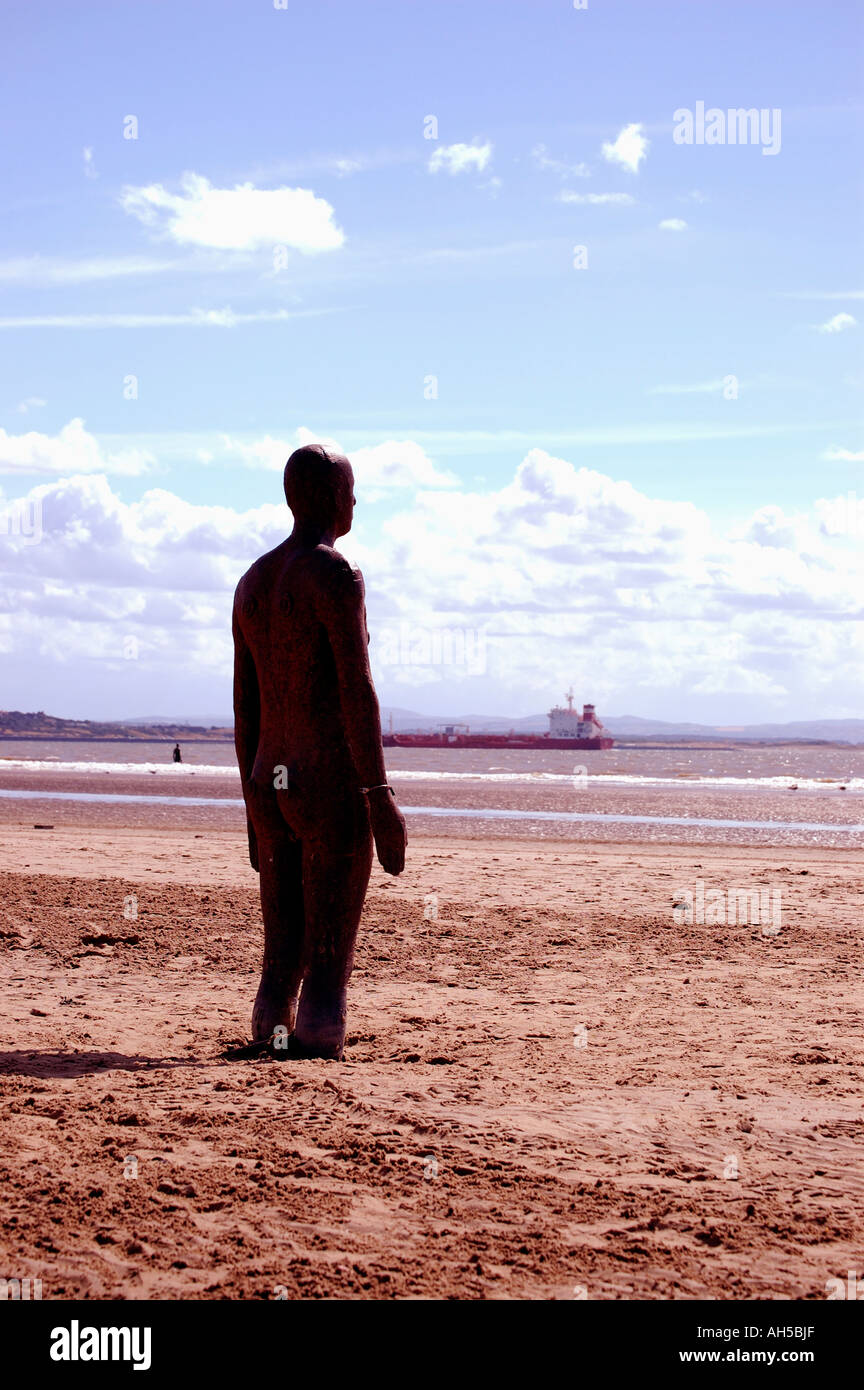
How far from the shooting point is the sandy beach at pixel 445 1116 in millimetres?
3523

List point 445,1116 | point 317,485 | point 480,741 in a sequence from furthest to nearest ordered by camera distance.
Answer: point 480,741 → point 317,485 → point 445,1116

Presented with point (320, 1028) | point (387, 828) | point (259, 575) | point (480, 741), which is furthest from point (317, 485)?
point (480, 741)

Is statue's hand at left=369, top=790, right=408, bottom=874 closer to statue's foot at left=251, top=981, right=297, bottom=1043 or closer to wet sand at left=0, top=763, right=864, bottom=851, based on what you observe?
statue's foot at left=251, top=981, right=297, bottom=1043

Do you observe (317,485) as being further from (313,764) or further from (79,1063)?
(79,1063)

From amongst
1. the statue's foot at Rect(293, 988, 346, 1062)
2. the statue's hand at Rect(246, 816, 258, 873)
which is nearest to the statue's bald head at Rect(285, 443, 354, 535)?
the statue's hand at Rect(246, 816, 258, 873)

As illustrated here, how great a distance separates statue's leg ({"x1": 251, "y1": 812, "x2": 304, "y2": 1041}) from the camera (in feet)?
19.0

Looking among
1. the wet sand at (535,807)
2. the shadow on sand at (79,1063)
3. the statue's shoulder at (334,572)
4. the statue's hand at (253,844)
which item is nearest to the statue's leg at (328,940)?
the statue's hand at (253,844)

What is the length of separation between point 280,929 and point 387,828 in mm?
891

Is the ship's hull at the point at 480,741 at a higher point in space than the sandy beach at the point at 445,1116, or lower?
lower

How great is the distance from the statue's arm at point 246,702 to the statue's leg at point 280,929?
0.50ft

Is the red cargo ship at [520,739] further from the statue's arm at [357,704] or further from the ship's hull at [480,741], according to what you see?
the statue's arm at [357,704]

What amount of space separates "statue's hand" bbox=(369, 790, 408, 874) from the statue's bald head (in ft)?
4.59

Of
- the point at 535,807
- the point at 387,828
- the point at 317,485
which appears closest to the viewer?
the point at 387,828

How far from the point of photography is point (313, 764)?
18.2 feet
